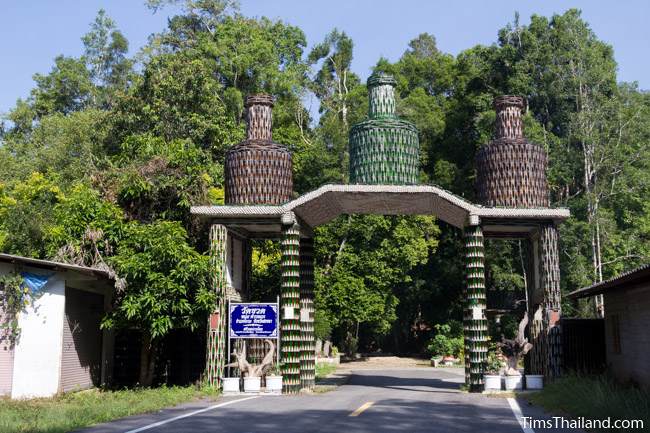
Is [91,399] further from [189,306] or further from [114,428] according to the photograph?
[114,428]

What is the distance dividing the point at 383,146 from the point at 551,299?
783 centimetres

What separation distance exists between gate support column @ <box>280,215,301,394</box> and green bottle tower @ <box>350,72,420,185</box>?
3005mm

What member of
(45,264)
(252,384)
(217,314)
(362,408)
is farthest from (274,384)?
(45,264)

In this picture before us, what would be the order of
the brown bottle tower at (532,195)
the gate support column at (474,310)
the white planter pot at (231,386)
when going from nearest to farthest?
the white planter pot at (231,386) → the gate support column at (474,310) → the brown bottle tower at (532,195)

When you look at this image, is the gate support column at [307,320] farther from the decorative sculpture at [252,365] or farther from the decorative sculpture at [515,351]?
the decorative sculpture at [515,351]

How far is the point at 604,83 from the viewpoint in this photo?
4494 centimetres

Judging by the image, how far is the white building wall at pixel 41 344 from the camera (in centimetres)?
1977

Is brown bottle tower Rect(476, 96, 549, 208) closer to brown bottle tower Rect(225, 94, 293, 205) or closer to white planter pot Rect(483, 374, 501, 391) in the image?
white planter pot Rect(483, 374, 501, 391)

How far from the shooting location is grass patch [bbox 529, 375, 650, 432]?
12.7 m

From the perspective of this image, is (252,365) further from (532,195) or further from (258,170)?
(532,195)

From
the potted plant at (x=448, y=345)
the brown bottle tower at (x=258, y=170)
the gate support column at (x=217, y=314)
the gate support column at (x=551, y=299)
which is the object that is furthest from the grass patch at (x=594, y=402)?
the potted plant at (x=448, y=345)

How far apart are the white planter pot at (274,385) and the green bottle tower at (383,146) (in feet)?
24.1

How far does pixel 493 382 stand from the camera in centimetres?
2245

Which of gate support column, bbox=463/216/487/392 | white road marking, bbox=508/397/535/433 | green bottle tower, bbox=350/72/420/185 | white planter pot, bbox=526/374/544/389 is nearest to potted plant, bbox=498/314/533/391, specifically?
white planter pot, bbox=526/374/544/389
